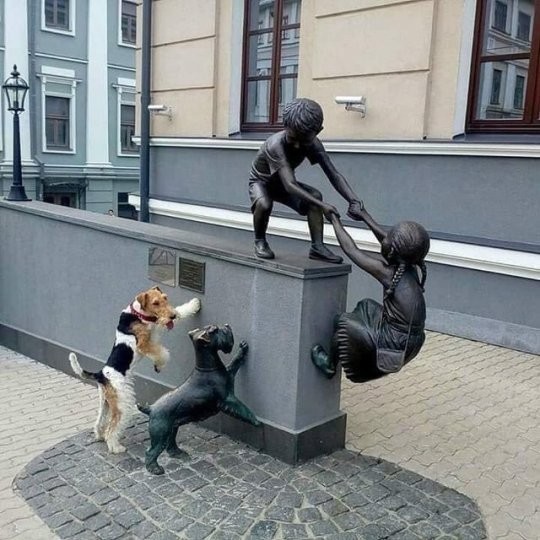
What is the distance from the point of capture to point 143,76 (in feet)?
36.5

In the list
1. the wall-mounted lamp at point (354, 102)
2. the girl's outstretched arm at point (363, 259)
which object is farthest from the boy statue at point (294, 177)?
the wall-mounted lamp at point (354, 102)

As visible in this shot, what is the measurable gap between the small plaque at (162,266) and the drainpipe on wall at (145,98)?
20.6 ft

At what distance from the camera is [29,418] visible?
5262mm

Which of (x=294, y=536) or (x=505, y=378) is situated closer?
(x=294, y=536)

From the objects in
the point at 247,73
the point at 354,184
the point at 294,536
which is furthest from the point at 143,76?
the point at 294,536

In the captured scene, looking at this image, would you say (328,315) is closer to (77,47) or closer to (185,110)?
(185,110)

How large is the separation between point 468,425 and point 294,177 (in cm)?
254

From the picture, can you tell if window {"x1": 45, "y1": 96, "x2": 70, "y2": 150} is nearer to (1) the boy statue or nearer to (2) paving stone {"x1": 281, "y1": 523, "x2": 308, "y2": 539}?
(1) the boy statue

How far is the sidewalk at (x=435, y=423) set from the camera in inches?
153

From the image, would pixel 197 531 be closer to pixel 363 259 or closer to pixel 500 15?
pixel 363 259

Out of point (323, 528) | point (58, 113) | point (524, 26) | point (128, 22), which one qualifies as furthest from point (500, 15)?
point (128, 22)

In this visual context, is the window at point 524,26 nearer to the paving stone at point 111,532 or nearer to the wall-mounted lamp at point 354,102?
the wall-mounted lamp at point 354,102

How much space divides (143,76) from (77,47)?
15.0 m

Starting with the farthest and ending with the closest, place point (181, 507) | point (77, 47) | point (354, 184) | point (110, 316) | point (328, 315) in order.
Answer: point (77, 47), point (354, 184), point (110, 316), point (328, 315), point (181, 507)
